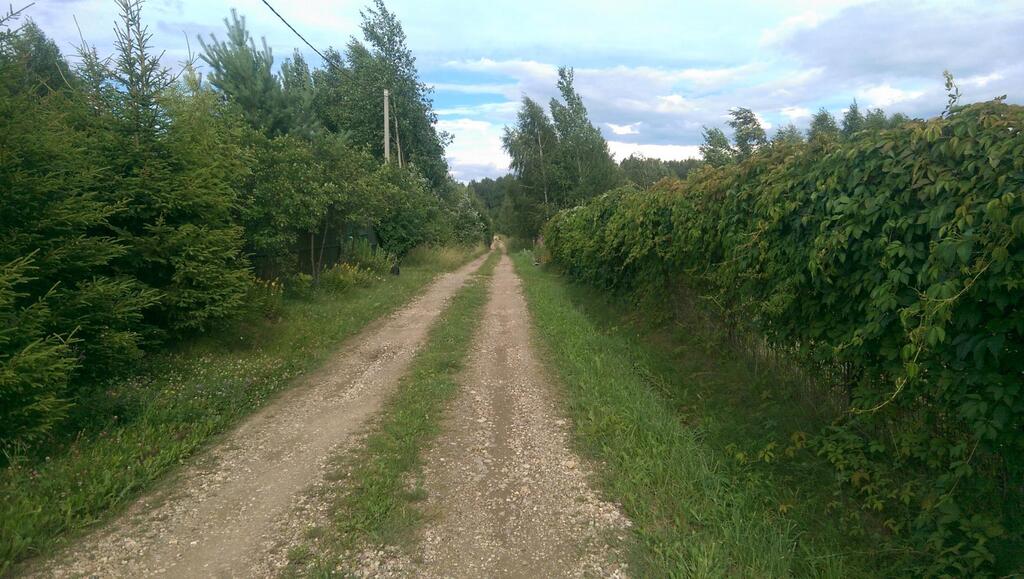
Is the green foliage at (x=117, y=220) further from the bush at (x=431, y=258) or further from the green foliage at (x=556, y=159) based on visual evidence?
the green foliage at (x=556, y=159)

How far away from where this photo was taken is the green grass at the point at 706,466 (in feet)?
10.6

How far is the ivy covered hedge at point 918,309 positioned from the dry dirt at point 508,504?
162 cm

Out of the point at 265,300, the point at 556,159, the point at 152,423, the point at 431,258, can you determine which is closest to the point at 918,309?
the point at 152,423

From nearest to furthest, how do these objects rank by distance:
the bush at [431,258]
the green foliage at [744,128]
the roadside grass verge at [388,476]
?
the roadside grass verge at [388,476]
the green foliage at [744,128]
the bush at [431,258]

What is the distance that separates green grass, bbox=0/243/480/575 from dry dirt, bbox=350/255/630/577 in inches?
78.0

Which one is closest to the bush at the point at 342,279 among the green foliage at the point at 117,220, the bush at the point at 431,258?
the green foliage at the point at 117,220

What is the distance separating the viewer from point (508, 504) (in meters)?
3.89

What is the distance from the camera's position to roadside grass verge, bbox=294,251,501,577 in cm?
341

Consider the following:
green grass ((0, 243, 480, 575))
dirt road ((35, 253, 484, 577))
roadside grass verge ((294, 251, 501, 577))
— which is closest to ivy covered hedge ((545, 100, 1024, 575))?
roadside grass verge ((294, 251, 501, 577))

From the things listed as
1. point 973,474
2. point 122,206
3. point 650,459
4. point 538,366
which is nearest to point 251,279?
point 122,206

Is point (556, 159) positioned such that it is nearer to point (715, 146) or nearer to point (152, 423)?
point (715, 146)

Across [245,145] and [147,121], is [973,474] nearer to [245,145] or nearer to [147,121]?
[147,121]

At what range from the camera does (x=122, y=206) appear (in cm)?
621

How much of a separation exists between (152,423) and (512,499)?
3.46 meters
